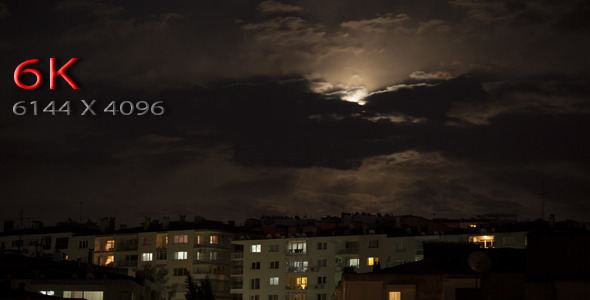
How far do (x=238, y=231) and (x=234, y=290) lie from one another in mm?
11885

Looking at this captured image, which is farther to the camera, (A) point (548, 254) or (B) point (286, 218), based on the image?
(B) point (286, 218)

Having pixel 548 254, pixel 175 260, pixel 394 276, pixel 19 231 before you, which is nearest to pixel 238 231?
pixel 175 260

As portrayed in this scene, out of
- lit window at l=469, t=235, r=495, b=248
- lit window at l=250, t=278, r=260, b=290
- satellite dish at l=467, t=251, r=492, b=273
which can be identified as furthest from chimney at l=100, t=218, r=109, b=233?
satellite dish at l=467, t=251, r=492, b=273

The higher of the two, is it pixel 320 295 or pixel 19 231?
pixel 19 231

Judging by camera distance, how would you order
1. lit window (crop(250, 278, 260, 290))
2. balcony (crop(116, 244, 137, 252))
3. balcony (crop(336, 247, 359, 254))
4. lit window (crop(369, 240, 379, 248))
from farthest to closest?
balcony (crop(116, 244, 137, 252)) → lit window (crop(250, 278, 260, 290)) → balcony (crop(336, 247, 359, 254)) → lit window (crop(369, 240, 379, 248))

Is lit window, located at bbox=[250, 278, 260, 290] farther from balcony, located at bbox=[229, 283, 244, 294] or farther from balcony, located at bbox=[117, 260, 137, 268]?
balcony, located at bbox=[117, 260, 137, 268]

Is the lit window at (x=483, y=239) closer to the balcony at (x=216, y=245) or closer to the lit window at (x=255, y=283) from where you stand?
the lit window at (x=255, y=283)

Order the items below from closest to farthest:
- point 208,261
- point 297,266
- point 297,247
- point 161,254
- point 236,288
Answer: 1. point 297,266
2. point 297,247
3. point 236,288
4. point 208,261
5. point 161,254

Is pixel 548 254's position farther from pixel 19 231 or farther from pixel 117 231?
pixel 19 231

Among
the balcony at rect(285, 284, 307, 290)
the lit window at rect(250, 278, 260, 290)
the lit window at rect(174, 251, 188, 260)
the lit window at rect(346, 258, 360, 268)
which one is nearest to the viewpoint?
the lit window at rect(346, 258, 360, 268)

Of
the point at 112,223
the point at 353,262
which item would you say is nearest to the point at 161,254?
the point at 112,223

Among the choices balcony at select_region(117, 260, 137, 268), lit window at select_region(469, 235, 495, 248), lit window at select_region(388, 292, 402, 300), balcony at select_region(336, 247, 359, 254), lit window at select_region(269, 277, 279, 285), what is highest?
lit window at select_region(469, 235, 495, 248)

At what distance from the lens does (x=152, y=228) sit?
140 meters

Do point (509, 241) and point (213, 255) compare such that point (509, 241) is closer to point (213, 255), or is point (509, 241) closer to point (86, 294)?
point (213, 255)
